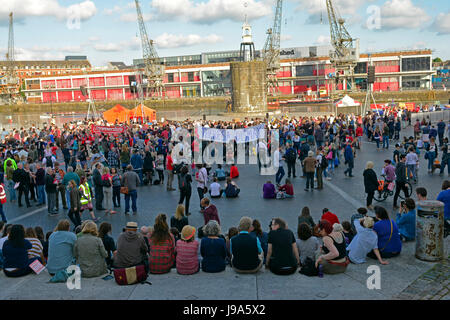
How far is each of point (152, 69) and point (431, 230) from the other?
10032 cm

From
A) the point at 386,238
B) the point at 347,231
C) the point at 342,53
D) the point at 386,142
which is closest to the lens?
the point at 386,238

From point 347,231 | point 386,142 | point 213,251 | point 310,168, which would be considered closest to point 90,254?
point 213,251

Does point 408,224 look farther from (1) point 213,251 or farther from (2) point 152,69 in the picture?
(2) point 152,69

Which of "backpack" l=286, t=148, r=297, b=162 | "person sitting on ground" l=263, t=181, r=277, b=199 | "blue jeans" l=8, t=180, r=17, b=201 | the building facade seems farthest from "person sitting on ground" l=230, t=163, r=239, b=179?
the building facade

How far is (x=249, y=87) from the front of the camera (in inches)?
1586

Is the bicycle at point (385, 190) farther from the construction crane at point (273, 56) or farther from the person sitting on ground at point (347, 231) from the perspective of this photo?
the construction crane at point (273, 56)

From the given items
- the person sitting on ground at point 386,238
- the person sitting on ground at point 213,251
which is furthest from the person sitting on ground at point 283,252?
the person sitting on ground at point 386,238

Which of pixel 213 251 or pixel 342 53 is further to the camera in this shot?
pixel 342 53

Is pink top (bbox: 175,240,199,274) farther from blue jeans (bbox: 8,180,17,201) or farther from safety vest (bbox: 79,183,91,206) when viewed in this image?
blue jeans (bbox: 8,180,17,201)

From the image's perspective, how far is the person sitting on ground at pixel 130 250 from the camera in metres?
6.82

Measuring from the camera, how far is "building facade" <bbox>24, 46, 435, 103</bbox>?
292 feet

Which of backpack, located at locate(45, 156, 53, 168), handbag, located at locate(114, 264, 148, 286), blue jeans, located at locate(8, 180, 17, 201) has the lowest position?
handbag, located at locate(114, 264, 148, 286)

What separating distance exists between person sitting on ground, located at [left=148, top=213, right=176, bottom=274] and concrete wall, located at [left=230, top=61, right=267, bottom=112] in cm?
3401

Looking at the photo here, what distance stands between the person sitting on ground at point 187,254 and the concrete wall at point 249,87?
34131 mm
